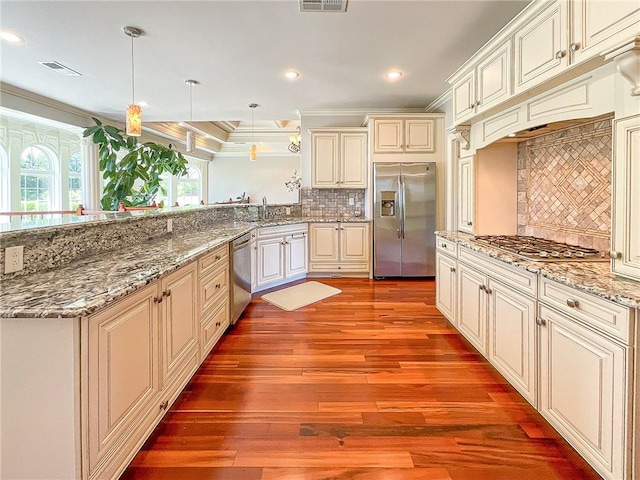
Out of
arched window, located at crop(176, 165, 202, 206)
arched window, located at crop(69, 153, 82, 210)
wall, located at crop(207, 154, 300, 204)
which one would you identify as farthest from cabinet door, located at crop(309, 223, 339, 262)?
wall, located at crop(207, 154, 300, 204)

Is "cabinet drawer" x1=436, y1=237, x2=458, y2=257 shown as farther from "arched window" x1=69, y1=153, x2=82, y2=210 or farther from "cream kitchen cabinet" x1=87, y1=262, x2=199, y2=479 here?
"arched window" x1=69, y1=153, x2=82, y2=210

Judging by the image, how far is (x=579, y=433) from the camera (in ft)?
4.99

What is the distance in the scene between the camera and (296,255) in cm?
514

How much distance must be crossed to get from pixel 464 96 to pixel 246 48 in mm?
2103

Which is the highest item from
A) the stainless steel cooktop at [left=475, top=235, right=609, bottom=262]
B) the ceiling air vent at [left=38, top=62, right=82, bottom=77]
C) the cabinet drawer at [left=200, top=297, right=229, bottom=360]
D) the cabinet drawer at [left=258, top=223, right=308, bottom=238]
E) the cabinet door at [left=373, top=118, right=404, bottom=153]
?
the ceiling air vent at [left=38, top=62, right=82, bottom=77]

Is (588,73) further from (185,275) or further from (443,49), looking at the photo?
(185,275)

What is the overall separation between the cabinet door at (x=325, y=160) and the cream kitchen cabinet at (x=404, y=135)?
68 centimetres

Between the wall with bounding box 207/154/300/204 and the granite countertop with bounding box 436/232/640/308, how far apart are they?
10050 mm

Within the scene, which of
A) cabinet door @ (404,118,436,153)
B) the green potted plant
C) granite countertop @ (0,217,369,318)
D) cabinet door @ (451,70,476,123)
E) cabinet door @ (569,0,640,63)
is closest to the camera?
granite countertop @ (0,217,369,318)

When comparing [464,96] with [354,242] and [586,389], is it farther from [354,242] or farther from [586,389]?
[354,242]

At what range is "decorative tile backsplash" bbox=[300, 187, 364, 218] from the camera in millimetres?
5840

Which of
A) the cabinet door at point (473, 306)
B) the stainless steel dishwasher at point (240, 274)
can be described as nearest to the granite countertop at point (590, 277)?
the cabinet door at point (473, 306)

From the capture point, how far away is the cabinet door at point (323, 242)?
17.5ft

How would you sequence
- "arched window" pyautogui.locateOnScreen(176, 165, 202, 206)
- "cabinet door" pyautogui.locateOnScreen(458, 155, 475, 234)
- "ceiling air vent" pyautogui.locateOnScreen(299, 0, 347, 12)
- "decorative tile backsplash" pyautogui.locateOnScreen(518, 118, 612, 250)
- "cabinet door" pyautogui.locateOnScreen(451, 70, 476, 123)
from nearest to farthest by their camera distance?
"decorative tile backsplash" pyautogui.locateOnScreen(518, 118, 612, 250) → "ceiling air vent" pyautogui.locateOnScreen(299, 0, 347, 12) → "cabinet door" pyautogui.locateOnScreen(451, 70, 476, 123) → "cabinet door" pyautogui.locateOnScreen(458, 155, 475, 234) → "arched window" pyautogui.locateOnScreen(176, 165, 202, 206)
